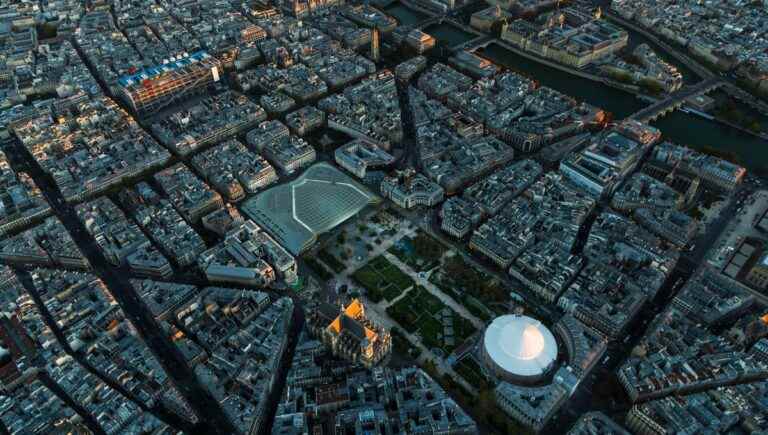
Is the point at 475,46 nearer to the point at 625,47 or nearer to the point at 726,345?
the point at 625,47

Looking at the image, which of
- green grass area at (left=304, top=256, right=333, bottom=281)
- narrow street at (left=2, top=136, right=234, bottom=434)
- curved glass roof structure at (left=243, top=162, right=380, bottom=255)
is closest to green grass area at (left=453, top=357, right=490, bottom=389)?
green grass area at (left=304, top=256, right=333, bottom=281)

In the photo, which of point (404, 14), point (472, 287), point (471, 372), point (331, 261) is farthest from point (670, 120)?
point (331, 261)

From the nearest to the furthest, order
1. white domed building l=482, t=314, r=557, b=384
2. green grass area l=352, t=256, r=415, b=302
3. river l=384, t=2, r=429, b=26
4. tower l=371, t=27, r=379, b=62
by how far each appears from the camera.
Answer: white domed building l=482, t=314, r=557, b=384 < green grass area l=352, t=256, r=415, b=302 < tower l=371, t=27, r=379, b=62 < river l=384, t=2, r=429, b=26

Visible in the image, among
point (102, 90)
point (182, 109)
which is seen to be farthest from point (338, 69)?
point (102, 90)

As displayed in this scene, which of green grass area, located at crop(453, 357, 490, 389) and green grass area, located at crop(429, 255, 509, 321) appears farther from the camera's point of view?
green grass area, located at crop(429, 255, 509, 321)

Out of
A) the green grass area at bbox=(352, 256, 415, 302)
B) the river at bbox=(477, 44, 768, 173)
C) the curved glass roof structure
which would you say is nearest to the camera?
the green grass area at bbox=(352, 256, 415, 302)

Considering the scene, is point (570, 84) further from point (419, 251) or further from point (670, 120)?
point (419, 251)

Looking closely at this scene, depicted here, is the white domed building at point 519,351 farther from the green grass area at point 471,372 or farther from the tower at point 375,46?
the tower at point 375,46

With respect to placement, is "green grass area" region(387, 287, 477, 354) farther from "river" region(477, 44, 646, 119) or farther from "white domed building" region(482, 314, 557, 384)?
"river" region(477, 44, 646, 119)
